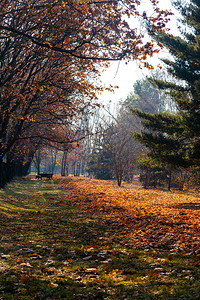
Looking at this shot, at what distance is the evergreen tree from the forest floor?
6.70m

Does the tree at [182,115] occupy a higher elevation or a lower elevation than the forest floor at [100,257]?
higher

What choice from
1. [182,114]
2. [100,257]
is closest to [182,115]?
[182,114]

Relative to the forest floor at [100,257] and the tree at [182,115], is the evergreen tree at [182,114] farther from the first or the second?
the forest floor at [100,257]

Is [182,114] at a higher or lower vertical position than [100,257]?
higher

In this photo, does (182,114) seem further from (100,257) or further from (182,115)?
(100,257)

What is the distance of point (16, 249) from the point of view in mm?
7305

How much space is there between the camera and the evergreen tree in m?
17.6

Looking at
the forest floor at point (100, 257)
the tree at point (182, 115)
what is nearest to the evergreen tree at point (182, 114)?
the tree at point (182, 115)

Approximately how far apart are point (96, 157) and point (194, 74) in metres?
36.7

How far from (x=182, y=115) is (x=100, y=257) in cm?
1351

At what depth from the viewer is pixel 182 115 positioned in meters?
18.6

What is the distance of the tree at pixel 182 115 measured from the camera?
17631 mm

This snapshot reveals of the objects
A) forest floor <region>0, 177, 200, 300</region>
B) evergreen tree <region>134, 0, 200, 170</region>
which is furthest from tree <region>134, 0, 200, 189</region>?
forest floor <region>0, 177, 200, 300</region>

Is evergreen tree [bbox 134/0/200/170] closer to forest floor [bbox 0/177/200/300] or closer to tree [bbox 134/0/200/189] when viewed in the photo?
tree [bbox 134/0/200/189]
